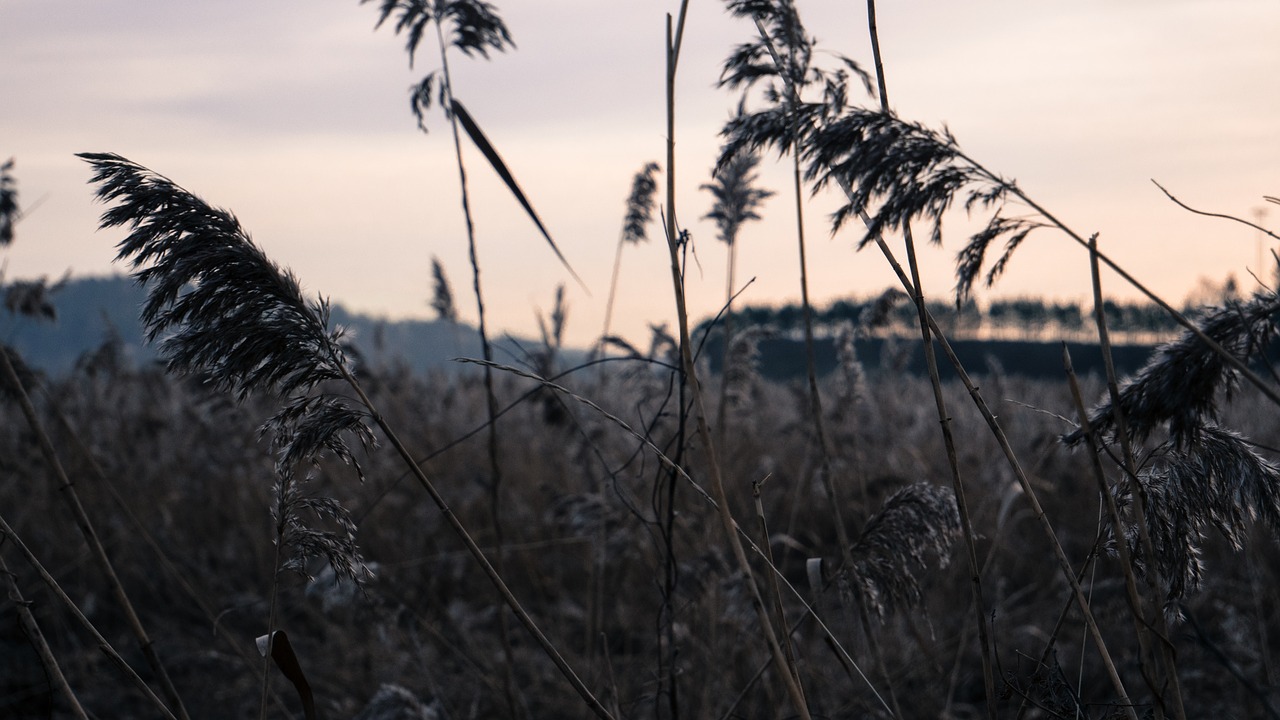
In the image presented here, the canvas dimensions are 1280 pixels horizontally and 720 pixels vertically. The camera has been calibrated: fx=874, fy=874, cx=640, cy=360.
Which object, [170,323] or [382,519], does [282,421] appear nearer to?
[170,323]

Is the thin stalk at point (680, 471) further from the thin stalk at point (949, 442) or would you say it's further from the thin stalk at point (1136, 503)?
the thin stalk at point (1136, 503)

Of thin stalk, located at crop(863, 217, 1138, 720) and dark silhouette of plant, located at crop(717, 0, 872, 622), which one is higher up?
dark silhouette of plant, located at crop(717, 0, 872, 622)

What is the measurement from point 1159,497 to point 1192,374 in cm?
36

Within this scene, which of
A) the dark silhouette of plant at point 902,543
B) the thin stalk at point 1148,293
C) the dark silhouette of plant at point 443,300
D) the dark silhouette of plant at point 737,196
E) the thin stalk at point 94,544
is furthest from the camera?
the dark silhouette of plant at point 443,300

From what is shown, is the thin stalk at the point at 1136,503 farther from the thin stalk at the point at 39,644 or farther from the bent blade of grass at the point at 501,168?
the thin stalk at the point at 39,644

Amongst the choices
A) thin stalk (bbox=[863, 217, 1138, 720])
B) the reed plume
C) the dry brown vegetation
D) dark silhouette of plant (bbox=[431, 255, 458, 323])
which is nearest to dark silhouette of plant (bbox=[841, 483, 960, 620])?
the dry brown vegetation

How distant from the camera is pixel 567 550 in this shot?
19.5ft

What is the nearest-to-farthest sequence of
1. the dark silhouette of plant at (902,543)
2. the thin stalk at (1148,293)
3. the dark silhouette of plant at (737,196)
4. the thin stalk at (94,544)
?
the thin stalk at (1148,293) → the thin stalk at (94,544) → the dark silhouette of plant at (902,543) → the dark silhouette of plant at (737,196)

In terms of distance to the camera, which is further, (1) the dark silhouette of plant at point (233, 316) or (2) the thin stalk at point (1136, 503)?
(1) the dark silhouette of plant at point (233, 316)

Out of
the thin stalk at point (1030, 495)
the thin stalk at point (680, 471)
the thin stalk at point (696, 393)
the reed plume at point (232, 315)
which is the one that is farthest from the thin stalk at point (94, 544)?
the thin stalk at point (1030, 495)

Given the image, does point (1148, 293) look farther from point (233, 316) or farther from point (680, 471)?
point (233, 316)

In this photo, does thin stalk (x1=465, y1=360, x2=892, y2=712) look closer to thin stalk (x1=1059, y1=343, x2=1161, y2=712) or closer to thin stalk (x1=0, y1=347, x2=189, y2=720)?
thin stalk (x1=1059, y1=343, x2=1161, y2=712)

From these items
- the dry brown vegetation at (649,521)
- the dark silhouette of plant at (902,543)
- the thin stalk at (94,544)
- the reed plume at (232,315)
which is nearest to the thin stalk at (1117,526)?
the dry brown vegetation at (649,521)

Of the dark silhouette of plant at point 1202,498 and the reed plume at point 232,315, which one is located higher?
the reed plume at point 232,315
